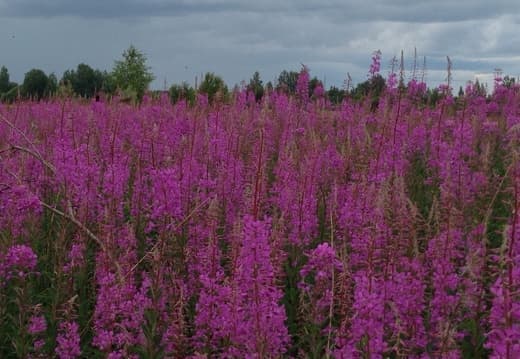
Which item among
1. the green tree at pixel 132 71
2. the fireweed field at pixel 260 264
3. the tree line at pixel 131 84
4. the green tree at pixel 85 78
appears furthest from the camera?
the green tree at pixel 85 78

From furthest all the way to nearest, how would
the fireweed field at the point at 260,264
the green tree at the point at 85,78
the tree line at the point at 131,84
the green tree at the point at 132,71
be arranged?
the green tree at the point at 85,78, the green tree at the point at 132,71, the tree line at the point at 131,84, the fireweed field at the point at 260,264

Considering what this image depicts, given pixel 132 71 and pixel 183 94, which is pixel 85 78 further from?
pixel 183 94

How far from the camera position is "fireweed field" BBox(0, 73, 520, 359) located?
3.24m

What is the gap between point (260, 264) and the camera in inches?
125

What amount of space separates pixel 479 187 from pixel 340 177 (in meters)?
1.62

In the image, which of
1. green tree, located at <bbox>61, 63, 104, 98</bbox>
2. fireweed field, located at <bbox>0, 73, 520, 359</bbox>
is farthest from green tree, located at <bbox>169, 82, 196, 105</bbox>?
green tree, located at <bbox>61, 63, 104, 98</bbox>

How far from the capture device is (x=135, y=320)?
→ 13.0 feet

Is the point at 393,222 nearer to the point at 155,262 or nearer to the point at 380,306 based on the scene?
the point at 380,306

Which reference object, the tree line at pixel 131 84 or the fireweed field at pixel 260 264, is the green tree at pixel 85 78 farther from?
the fireweed field at pixel 260 264

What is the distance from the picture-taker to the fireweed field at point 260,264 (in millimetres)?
3238

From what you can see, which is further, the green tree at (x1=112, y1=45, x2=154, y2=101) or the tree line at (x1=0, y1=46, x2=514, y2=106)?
the green tree at (x1=112, y1=45, x2=154, y2=101)

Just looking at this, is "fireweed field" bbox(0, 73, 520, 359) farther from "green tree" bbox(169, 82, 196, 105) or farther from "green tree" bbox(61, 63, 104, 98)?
"green tree" bbox(61, 63, 104, 98)

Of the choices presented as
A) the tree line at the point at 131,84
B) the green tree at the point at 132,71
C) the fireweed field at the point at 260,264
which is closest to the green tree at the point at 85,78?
the tree line at the point at 131,84

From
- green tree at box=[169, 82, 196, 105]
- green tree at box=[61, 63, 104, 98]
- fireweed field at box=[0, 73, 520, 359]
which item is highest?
green tree at box=[61, 63, 104, 98]
